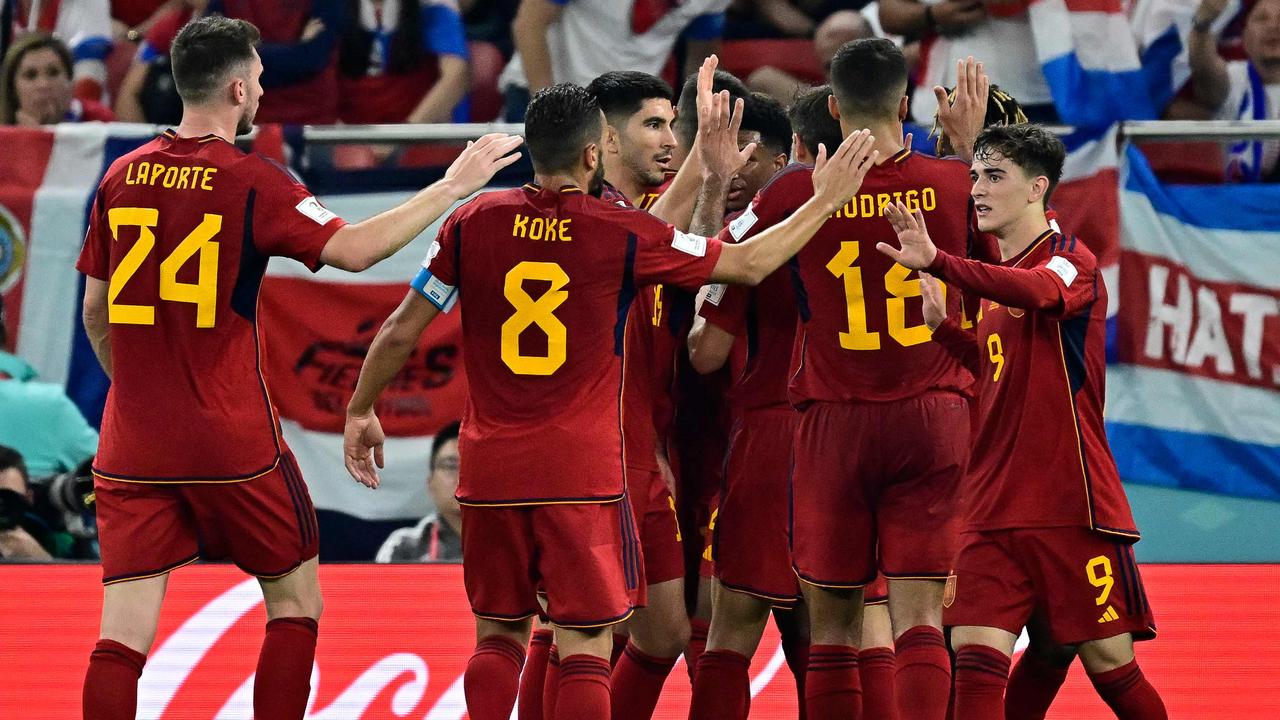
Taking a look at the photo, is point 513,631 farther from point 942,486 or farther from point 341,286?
point 341,286

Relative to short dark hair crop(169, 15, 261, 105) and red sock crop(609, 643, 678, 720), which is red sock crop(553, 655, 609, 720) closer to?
red sock crop(609, 643, 678, 720)

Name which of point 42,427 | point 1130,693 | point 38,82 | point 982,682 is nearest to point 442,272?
point 982,682

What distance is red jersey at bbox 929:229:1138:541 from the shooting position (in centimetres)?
515

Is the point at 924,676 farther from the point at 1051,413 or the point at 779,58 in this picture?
the point at 779,58

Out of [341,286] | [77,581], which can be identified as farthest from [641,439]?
[341,286]

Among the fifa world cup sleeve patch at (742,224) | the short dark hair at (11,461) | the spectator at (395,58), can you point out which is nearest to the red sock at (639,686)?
the fifa world cup sleeve patch at (742,224)

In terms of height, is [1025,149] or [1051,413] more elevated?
[1025,149]

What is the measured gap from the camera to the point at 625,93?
6016 mm

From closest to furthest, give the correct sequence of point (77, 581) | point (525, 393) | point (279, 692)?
point (525, 393) < point (279, 692) < point (77, 581)

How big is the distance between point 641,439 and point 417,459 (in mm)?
2676

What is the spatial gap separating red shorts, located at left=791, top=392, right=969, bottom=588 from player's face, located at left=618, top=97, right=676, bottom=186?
109 centimetres

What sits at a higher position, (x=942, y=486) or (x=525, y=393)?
(x=525, y=393)

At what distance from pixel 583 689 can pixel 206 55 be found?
7.43ft

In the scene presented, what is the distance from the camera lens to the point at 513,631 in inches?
207
